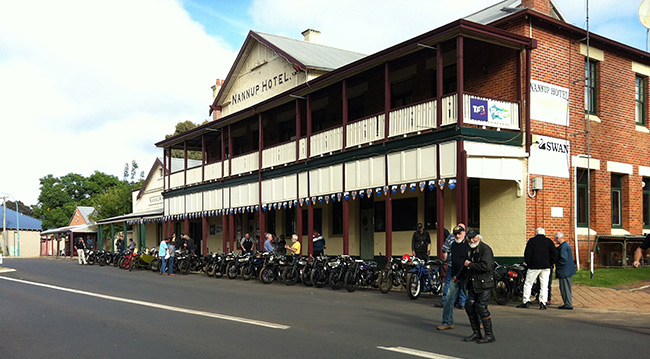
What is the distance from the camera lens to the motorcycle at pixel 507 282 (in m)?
14.0

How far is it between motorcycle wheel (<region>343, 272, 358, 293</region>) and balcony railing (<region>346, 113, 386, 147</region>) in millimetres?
4495

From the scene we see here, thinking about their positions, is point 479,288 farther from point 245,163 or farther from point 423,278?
point 245,163

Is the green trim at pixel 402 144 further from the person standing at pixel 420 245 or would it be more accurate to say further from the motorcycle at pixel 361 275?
the motorcycle at pixel 361 275

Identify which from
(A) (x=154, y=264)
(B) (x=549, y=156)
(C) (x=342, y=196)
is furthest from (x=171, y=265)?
(B) (x=549, y=156)

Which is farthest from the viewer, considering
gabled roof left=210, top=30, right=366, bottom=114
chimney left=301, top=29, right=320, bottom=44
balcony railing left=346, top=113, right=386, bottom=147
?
chimney left=301, top=29, right=320, bottom=44

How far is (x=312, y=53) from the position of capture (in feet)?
100

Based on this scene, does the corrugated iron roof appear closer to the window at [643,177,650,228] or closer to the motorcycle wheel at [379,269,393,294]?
the motorcycle wheel at [379,269,393,294]

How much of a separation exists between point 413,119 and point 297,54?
38.5 ft

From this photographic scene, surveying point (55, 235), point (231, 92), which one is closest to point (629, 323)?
point (231, 92)

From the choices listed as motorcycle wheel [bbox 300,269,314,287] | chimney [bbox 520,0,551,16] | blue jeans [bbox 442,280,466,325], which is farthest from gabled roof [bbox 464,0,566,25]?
blue jeans [bbox 442,280,466,325]

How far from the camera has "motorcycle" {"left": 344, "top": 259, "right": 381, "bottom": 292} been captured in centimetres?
1775

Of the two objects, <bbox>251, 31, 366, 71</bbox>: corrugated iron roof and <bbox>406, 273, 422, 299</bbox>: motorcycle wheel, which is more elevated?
<bbox>251, 31, 366, 71</bbox>: corrugated iron roof

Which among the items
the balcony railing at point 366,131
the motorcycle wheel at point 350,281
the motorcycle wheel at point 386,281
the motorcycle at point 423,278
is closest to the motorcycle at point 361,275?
the motorcycle wheel at point 350,281

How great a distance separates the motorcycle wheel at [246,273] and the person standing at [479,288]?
1474 centimetres
